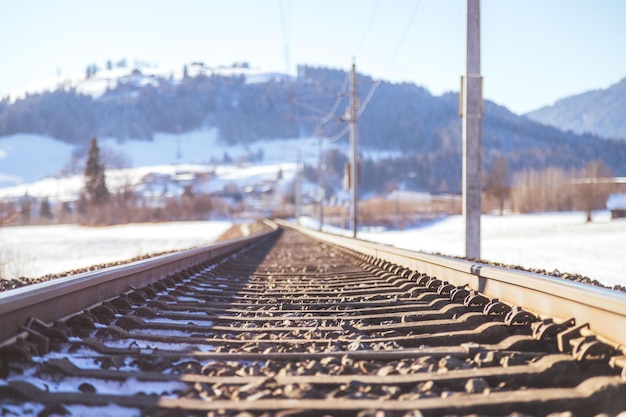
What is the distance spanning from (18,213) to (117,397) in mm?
21660

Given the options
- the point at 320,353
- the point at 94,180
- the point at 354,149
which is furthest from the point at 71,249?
the point at 94,180

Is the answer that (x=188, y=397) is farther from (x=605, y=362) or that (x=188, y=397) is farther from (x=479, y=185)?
(x=479, y=185)

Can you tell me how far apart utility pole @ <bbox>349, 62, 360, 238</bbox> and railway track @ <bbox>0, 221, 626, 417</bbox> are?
20.6 metres

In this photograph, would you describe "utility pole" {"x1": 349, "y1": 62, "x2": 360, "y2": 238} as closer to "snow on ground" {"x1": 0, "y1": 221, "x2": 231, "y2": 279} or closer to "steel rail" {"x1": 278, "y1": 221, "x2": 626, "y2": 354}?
"snow on ground" {"x1": 0, "y1": 221, "x2": 231, "y2": 279}

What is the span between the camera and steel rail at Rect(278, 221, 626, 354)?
2.83 meters

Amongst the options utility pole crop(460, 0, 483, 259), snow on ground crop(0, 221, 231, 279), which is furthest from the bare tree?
utility pole crop(460, 0, 483, 259)

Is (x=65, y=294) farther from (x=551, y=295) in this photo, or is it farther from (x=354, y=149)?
(x=354, y=149)

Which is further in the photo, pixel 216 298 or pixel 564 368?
pixel 216 298

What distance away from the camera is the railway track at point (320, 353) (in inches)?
94.4

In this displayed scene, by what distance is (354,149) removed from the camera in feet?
90.3

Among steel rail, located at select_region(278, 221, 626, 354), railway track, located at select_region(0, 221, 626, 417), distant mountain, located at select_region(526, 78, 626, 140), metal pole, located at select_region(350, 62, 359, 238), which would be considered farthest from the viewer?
distant mountain, located at select_region(526, 78, 626, 140)

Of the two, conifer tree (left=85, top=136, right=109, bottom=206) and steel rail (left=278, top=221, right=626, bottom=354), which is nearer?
steel rail (left=278, top=221, right=626, bottom=354)

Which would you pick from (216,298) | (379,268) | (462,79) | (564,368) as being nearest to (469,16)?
(462,79)

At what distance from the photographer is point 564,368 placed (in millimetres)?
2744
